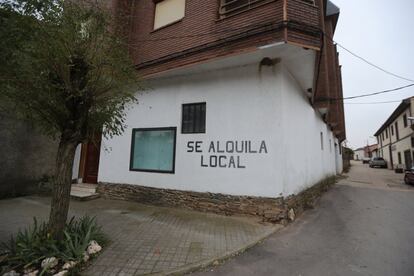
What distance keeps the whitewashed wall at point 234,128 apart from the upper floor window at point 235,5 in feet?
5.50

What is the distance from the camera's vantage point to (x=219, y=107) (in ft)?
23.1

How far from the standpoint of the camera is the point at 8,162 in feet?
27.2

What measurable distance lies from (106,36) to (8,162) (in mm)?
7243

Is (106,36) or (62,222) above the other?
(106,36)

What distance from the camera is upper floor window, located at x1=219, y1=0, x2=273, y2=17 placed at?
6426mm

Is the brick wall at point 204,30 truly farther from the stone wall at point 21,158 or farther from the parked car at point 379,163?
the parked car at point 379,163

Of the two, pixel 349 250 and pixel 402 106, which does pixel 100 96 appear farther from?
pixel 402 106

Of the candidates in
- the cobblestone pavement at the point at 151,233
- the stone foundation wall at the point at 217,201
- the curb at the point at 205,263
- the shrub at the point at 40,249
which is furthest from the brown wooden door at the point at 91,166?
the curb at the point at 205,263

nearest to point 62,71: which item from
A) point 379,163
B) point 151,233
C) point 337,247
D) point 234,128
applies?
point 151,233

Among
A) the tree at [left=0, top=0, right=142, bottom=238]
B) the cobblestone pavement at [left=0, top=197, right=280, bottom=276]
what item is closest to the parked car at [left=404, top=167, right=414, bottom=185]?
the cobblestone pavement at [left=0, top=197, right=280, bottom=276]

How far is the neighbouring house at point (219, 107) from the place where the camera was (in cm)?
607

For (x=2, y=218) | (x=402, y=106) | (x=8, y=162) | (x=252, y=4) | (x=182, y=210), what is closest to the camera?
(x=2, y=218)

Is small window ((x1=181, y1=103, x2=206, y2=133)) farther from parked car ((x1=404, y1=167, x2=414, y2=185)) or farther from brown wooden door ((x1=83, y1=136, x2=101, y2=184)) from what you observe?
parked car ((x1=404, y1=167, x2=414, y2=185))

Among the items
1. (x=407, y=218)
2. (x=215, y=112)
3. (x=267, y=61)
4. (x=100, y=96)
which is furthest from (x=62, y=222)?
(x=407, y=218)
